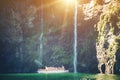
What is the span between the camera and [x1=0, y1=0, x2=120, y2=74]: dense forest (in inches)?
2030

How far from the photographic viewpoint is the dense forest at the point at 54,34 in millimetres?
51562

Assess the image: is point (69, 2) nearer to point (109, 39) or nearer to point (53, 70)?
point (53, 70)

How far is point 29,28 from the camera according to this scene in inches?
2354

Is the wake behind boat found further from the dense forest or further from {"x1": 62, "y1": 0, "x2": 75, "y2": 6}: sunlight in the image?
{"x1": 62, "y1": 0, "x2": 75, "y2": 6}: sunlight

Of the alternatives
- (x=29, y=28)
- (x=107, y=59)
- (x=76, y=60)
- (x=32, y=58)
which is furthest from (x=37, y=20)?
(x=107, y=59)

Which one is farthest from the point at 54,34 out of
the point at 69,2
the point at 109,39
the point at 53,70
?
the point at 109,39

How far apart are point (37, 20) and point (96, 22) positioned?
11.3 meters

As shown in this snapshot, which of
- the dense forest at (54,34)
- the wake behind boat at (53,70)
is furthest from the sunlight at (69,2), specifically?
the wake behind boat at (53,70)

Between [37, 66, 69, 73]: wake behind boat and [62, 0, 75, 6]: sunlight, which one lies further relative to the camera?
[62, 0, 75, 6]: sunlight

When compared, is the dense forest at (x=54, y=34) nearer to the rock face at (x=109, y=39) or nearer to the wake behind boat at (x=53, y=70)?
the rock face at (x=109, y=39)

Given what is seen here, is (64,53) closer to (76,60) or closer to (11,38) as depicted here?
(76,60)

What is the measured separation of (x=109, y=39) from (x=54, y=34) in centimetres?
1140

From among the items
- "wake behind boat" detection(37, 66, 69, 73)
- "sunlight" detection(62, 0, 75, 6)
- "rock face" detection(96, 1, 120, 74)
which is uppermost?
"sunlight" detection(62, 0, 75, 6)

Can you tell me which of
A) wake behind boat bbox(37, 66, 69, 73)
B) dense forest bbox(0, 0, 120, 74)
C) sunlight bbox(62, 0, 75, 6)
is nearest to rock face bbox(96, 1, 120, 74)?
dense forest bbox(0, 0, 120, 74)
